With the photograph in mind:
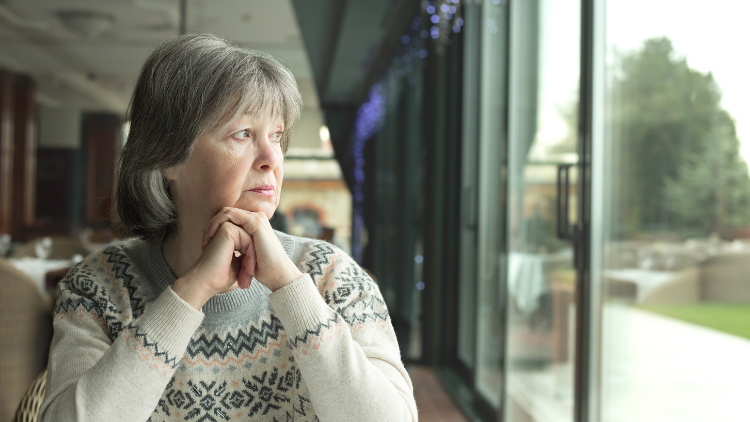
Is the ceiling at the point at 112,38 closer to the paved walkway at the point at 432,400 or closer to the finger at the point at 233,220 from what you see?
the paved walkway at the point at 432,400

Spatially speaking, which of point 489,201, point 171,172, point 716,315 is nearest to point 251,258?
point 171,172

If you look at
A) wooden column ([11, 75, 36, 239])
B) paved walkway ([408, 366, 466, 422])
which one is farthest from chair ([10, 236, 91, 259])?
paved walkway ([408, 366, 466, 422])

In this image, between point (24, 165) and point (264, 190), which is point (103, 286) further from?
point (24, 165)

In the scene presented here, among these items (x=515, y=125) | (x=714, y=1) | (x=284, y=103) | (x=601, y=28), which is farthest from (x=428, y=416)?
(x=284, y=103)

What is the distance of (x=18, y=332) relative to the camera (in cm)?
238

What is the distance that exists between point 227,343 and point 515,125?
8.06 feet

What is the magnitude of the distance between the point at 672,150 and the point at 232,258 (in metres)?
1.56

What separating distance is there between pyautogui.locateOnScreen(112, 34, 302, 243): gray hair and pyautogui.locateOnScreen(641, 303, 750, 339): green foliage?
51.1 inches

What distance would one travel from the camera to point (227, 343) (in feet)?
3.16

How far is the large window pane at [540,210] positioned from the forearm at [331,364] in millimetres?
1846

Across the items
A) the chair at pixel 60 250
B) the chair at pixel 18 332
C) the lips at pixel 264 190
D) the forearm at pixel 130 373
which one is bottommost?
the chair at pixel 18 332

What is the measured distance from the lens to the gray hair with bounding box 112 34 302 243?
2.98 ft

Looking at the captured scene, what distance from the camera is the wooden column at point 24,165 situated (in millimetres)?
5895

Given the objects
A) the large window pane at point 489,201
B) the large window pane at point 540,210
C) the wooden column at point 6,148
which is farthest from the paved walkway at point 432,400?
the wooden column at point 6,148
